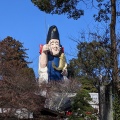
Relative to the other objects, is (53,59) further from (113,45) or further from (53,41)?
(113,45)

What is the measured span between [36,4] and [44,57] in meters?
27.7

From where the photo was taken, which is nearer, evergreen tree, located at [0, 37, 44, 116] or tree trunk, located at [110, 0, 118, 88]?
tree trunk, located at [110, 0, 118, 88]

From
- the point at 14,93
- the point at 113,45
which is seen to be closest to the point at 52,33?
the point at 14,93

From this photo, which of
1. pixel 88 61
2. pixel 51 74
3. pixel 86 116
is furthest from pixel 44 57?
pixel 88 61

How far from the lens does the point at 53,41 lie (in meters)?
40.3

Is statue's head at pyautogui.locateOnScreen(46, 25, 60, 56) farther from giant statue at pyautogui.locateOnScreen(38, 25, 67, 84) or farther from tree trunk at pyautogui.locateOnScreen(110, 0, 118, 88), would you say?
tree trunk at pyautogui.locateOnScreen(110, 0, 118, 88)

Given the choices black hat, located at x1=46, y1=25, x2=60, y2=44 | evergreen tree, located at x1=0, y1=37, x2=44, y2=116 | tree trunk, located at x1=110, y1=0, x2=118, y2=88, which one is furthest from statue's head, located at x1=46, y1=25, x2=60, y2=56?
tree trunk, located at x1=110, y1=0, x2=118, y2=88

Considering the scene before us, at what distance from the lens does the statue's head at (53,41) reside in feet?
133

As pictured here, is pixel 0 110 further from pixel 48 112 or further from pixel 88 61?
pixel 88 61

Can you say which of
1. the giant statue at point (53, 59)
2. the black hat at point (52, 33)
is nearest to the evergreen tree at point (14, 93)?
the giant statue at point (53, 59)

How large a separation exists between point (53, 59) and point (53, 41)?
2001 mm

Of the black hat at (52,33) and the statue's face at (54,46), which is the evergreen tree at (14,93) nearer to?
the statue's face at (54,46)

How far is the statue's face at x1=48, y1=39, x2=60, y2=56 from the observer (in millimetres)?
40381

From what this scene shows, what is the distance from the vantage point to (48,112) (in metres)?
17.1
